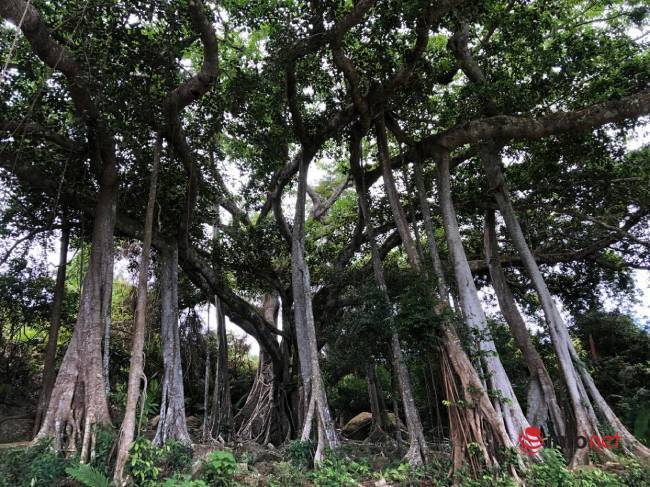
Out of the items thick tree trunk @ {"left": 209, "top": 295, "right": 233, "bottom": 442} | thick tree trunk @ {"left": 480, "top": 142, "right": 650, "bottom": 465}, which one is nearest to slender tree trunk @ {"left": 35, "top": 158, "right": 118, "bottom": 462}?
thick tree trunk @ {"left": 209, "top": 295, "right": 233, "bottom": 442}

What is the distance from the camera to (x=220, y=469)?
4.27 metres

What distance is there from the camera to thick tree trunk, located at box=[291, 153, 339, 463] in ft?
18.6

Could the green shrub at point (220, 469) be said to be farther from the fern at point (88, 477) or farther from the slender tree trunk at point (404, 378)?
the slender tree trunk at point (404, 378)

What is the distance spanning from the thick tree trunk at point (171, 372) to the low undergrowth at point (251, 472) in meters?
0.64

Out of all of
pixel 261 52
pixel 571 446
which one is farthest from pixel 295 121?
pixel 571 446

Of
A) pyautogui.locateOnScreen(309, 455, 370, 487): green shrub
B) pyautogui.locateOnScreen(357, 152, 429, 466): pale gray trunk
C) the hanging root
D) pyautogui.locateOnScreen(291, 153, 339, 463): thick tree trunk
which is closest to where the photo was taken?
pyautogui.locateOnScreen(309, 455, 370, 487): green shrub

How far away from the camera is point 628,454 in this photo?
545cm

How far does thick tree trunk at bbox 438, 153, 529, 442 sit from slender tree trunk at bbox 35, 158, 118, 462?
4.73m

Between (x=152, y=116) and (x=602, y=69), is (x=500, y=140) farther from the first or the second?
(x=152, y=116)

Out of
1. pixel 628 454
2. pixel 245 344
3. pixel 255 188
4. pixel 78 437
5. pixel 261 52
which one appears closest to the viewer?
pixel 78 437

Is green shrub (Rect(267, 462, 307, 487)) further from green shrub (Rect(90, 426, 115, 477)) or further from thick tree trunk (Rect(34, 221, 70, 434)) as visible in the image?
thick tree trunk (Rect(34, 221, 70, 434))

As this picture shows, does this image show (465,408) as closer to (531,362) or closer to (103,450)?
(531,362)

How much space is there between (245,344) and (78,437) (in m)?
8.58

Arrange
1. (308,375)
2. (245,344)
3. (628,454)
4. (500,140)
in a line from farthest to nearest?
(245,344), (500,140), (308,375), (628,454)
